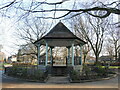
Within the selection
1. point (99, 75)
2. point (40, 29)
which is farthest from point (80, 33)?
point (99, 75)

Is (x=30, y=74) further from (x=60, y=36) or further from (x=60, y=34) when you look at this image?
(x=60, y=34)

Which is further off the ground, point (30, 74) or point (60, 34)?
point (60, 34)

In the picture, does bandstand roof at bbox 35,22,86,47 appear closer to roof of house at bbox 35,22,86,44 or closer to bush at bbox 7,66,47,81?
roof of house at bbox 35,22,86,44

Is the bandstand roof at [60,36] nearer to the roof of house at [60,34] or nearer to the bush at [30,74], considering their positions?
the roof of house at [60,34]

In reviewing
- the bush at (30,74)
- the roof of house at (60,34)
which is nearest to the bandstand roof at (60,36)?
the roof of house at (60,34)

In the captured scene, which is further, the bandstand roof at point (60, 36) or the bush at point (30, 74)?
the bandstand roof at point (60, 36)

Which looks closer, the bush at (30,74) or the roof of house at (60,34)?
the bush at (30,74)

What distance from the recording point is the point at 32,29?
115ft

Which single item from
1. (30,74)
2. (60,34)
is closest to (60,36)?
(60,34)

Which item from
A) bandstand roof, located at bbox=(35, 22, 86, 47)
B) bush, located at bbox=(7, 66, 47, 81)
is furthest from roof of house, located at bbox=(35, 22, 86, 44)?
bush, located at bbox=(7, 66, 47, 81)

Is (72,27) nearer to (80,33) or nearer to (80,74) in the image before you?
(80,33)

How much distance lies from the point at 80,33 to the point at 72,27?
2322 mm

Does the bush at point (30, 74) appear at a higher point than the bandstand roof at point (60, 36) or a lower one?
lower

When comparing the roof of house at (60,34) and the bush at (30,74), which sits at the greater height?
the roof of house at (60,34)
